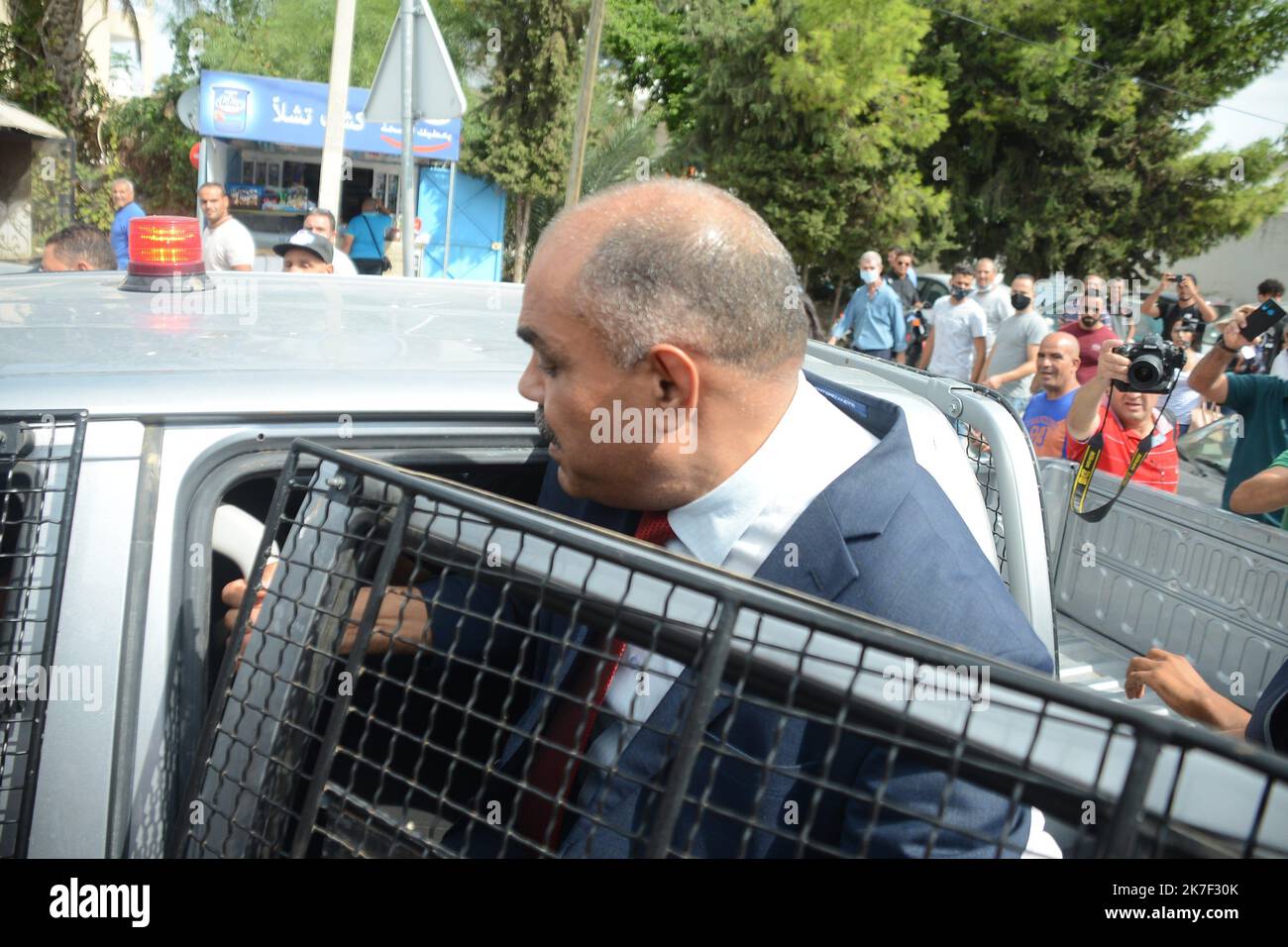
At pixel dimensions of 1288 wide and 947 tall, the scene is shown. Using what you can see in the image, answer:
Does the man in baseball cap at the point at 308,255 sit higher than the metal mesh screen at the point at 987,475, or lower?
lower

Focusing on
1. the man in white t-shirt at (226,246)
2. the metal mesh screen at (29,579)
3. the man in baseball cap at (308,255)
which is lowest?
the man in white t-shirt at (226,246)

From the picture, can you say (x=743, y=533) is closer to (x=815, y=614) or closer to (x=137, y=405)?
(x=815, y=614)

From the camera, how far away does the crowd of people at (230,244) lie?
5211 mm

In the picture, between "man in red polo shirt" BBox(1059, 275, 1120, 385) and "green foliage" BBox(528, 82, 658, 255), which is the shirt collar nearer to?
"man in red polo shirt" BBox(1059, 275, 1120, 385)

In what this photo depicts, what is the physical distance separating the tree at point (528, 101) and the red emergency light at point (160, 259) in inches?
780

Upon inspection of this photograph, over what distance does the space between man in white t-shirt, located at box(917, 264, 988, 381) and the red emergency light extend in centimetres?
689

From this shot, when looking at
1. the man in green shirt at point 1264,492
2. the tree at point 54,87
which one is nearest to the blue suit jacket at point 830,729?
the man in green shirt at point 1264,492

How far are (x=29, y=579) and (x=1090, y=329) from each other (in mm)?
6930

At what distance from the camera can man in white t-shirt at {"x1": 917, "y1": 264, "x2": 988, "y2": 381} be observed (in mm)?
8641

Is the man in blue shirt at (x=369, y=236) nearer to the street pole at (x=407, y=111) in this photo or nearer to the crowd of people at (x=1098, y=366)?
the crowd of people at (x=1098, y=366)

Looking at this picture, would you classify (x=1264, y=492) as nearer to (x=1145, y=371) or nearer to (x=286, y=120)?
(x=1145, y=371)

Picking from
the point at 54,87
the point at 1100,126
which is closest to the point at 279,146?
the point at 54,87

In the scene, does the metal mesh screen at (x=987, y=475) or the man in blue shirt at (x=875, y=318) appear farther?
the man in blue shirt at (x=875, y=318)

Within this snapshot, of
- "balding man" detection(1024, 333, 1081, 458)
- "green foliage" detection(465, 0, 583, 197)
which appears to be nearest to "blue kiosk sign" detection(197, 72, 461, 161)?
"green foliage" detection(465, 0, 583, 197)
